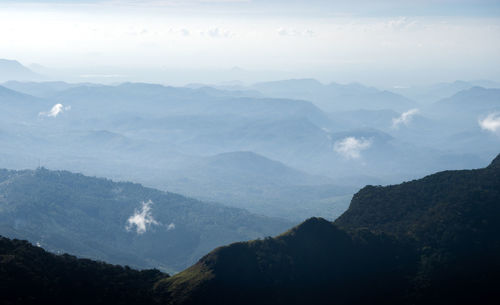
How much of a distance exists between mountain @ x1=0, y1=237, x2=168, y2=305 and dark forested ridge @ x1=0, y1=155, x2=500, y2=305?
0.49 ft

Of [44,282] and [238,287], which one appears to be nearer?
[44,282]

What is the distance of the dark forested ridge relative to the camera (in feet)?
240

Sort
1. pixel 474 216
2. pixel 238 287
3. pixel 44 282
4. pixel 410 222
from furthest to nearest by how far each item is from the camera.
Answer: pixel 410 222
pixel 474 216
pixel 238 287
pixel 44 282

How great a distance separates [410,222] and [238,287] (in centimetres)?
4031

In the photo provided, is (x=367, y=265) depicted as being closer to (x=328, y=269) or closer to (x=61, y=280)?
(x=328, y=269)

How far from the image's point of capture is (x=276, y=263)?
3142 inches

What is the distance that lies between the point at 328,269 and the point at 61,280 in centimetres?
3864

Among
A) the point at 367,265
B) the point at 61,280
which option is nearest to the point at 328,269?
the point at 367,265

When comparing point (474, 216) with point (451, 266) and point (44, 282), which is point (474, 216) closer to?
point (451, 266)

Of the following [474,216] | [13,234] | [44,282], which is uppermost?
[13,234]

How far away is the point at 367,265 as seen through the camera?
84250 millimetres

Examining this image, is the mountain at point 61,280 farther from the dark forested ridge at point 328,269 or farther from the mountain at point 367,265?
the mountain at point 367,265

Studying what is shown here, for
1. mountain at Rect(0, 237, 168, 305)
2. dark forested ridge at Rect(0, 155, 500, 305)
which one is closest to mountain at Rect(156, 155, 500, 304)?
dark forested ridge at Rect(0, 155, 500, 305)

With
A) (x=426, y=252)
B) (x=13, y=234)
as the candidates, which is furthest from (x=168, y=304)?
(x=13, y=234)
